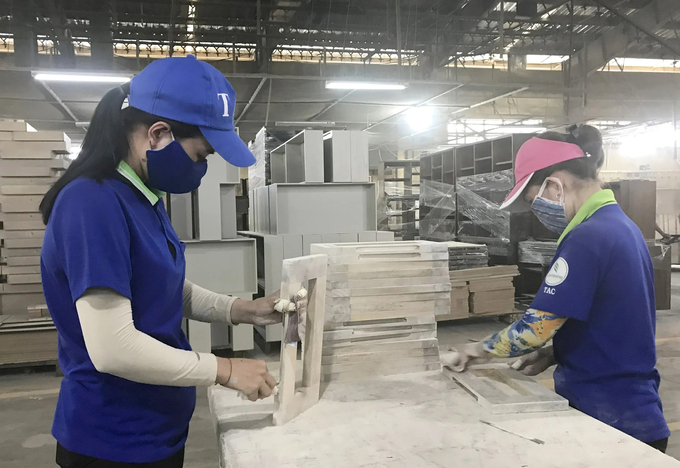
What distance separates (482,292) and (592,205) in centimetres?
539

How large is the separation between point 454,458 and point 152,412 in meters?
0.81

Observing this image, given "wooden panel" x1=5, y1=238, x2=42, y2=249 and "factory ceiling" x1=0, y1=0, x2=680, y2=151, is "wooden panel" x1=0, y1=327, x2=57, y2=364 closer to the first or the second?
"wooden panel" x1=5, y1=238, x2=42, y2=249

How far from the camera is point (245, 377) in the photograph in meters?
1.40

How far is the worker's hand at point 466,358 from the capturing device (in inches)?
78.2

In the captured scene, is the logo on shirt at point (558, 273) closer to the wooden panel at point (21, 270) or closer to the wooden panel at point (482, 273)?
the wooden panel at point (482, 273)

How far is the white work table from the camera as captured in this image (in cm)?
134

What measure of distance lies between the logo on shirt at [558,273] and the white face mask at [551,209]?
0.28 meters

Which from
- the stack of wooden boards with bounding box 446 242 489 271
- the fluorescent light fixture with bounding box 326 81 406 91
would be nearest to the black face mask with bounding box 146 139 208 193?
the stack of wooden boards with bounding box 446 242 489 271

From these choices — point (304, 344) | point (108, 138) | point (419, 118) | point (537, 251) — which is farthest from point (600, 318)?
point (419, 118)

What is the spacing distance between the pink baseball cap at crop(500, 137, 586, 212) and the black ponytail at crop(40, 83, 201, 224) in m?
1.20

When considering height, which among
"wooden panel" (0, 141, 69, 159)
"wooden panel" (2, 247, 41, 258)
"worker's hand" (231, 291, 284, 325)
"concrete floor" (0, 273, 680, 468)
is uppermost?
"wooden panel" (0, 141, 69, 159)

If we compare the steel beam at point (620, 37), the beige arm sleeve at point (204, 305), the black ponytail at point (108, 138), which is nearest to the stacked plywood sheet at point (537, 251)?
the steel beam at point (620, 37)

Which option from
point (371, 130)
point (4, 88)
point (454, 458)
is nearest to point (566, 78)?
point (371, 130)

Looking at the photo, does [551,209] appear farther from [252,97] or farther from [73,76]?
[252,97]
